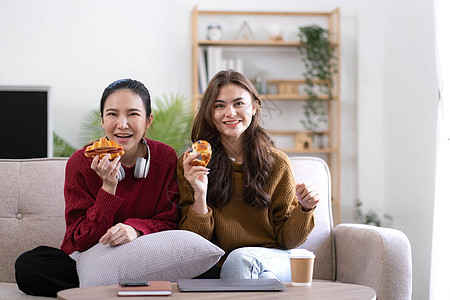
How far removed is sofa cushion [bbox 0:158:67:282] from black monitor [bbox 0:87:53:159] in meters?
1.00

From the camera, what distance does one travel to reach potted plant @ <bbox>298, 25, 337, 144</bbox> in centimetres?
453

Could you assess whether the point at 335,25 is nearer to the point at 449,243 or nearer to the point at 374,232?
the point at 449,243

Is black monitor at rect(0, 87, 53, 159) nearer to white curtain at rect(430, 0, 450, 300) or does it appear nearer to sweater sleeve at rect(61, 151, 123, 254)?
sweater sleeve at rect(61, 151, 123, 254)

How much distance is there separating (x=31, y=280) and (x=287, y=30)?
336 cm

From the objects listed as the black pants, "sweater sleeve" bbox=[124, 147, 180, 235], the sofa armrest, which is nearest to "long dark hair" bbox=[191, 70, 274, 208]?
"sweater sleeve" bbox=[124, 147, 180, 235]

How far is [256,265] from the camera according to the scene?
1.84 metres

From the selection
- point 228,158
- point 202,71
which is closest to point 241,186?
point 228,158

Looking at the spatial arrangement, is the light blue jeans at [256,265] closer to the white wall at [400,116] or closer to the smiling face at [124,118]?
the smiling face at [124,118]

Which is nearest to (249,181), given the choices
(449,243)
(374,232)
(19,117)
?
(374,232)

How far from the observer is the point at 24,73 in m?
4.50

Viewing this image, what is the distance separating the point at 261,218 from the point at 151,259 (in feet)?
1.75

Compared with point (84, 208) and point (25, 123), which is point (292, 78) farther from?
point (84, 208)

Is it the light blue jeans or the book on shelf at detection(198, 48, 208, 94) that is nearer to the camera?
the light blue jeans

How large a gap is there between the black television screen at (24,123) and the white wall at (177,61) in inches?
43.0
